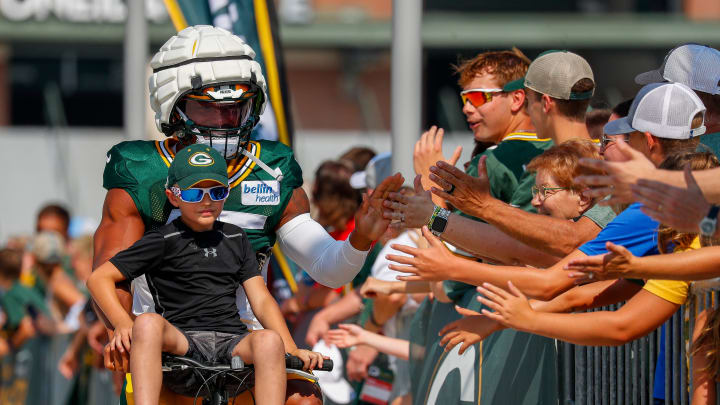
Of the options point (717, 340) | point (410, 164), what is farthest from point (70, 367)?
point (717, 340)

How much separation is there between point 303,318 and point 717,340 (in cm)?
419

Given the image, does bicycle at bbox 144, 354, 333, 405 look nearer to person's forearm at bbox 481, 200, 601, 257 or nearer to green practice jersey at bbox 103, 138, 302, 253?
green practice jersey at bbox 103, 138, 302, 253

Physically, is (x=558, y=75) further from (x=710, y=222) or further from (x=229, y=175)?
(x=710, y=222)

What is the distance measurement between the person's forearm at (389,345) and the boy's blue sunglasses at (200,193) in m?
2.30

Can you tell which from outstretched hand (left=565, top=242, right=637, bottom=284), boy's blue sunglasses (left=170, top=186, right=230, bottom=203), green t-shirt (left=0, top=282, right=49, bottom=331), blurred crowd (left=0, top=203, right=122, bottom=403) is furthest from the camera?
green t-shirt (left=0, top=282, right=49, bottom=331)

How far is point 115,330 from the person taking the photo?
4.29m

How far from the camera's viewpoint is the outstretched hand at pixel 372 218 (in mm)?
4727

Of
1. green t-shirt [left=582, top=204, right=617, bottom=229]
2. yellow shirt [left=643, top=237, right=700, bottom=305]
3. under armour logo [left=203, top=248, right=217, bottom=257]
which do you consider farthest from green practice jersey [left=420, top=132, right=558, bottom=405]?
under armour logo [left=203, top=248, right=217, bottom=257]

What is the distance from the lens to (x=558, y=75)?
5.33 metres

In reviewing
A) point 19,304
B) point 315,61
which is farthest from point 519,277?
point 315,61

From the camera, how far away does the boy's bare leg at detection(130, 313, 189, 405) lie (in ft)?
13.2

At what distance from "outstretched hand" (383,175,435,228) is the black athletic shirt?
2.24 feet

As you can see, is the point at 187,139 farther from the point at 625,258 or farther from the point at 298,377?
the point at 625,258

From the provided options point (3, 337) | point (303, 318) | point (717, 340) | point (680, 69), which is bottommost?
point (3, 337)
